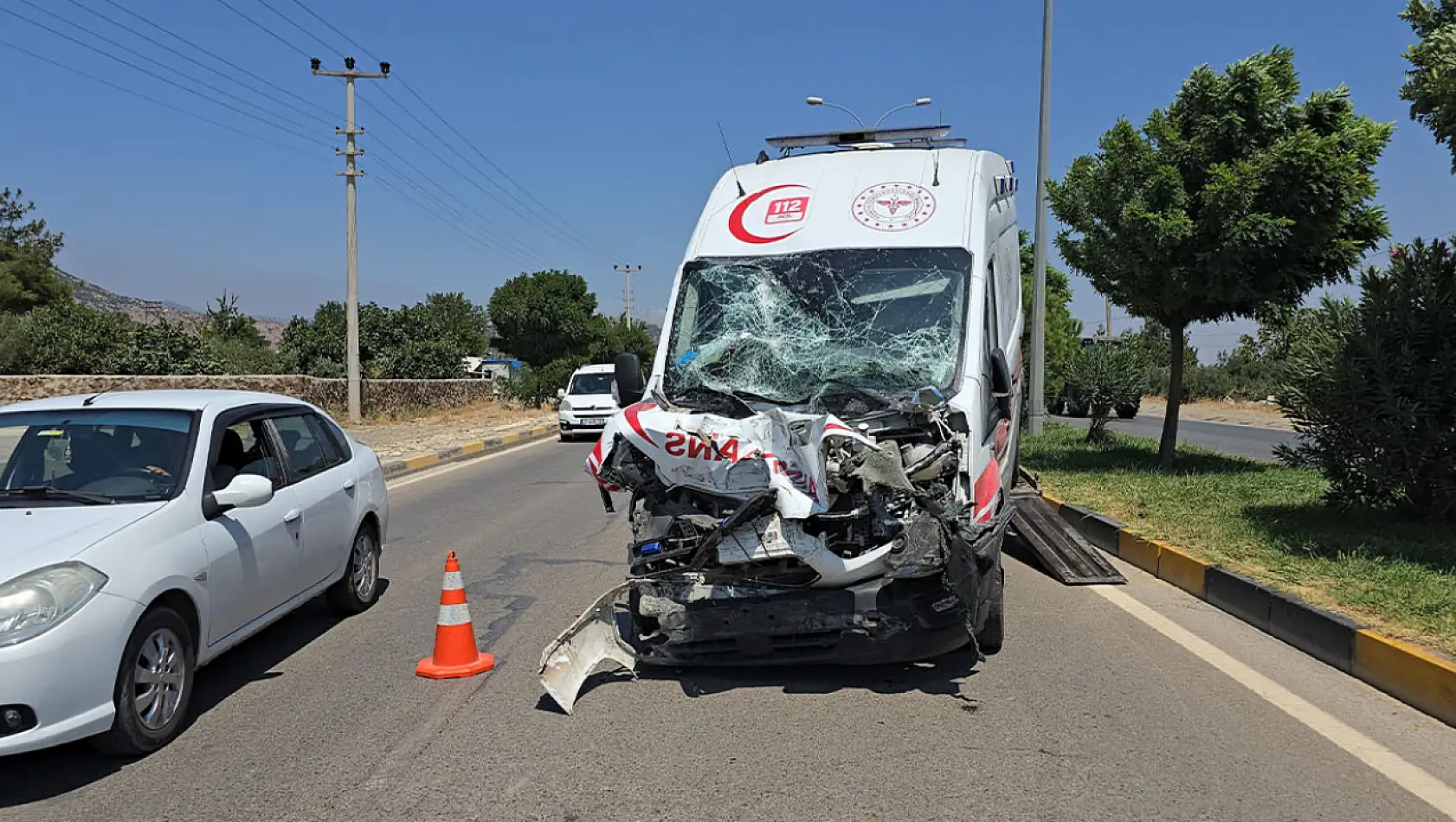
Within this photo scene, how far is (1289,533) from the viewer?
8836 millimetres

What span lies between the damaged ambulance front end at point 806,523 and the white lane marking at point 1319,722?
4.15 ft

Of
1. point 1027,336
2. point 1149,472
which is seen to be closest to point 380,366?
point 1027,336

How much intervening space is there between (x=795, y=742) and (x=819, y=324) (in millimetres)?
2658

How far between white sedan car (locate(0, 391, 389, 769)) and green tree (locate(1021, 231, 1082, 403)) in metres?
16.5

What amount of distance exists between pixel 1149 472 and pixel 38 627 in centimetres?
1208


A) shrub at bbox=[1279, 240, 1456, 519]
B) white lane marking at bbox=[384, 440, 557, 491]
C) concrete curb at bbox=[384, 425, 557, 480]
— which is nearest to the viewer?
shrub at bbox=[1279, 240, 1456, 519]

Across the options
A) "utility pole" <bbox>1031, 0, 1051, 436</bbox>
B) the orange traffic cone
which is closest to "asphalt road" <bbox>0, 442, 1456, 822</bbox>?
the orange traffic cone

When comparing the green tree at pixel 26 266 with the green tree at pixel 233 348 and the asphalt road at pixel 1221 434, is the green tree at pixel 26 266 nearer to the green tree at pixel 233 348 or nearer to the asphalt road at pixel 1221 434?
the green tree at pixel 233 348

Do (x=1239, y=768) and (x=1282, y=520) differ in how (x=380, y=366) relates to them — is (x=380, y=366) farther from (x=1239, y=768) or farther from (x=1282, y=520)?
(x=1239, y=768)

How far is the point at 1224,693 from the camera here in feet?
18.2

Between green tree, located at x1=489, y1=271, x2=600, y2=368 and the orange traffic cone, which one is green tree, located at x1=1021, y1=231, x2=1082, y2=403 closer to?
the orange traffic cone

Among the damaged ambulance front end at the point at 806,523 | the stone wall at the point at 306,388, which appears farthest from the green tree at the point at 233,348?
the damaged ambulance front end at the point at 806,523

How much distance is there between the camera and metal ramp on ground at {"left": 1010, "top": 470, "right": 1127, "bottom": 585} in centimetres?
842

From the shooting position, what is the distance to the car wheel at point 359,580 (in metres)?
7.29
